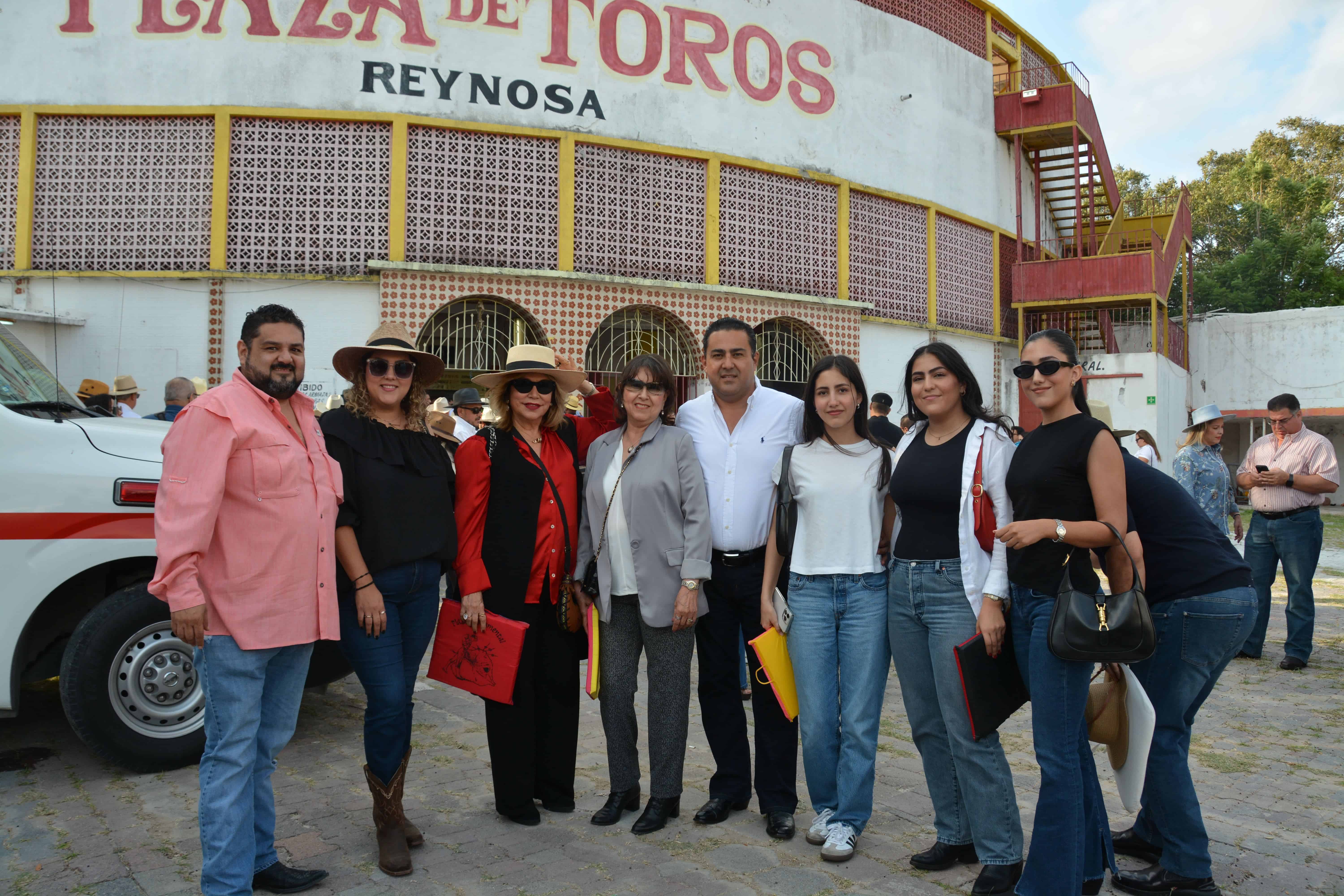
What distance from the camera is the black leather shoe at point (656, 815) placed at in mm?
3854

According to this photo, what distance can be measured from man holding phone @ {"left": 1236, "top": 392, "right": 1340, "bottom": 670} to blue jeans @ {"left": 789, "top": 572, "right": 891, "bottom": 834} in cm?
478

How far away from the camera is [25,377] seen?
4883 mm

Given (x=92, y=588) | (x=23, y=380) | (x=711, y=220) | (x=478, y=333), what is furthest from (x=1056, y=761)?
(x=711, y=220)

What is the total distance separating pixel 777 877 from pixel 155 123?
15736mm

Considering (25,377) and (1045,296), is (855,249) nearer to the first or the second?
(1045,296)

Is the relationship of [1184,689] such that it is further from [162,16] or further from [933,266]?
[933,266]

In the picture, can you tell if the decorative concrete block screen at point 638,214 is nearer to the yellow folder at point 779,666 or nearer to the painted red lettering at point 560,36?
the painted red lettering at point 560,36

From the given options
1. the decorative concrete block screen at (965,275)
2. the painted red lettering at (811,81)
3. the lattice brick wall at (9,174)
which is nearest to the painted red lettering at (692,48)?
the painted red lettering at (811,81)

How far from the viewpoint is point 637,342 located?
16.9 meters

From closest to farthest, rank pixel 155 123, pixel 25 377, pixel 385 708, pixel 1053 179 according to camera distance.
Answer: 1. pixel 385 708
2. pixel 25 377
3. pixel 155 123
4. pixel 1053 179

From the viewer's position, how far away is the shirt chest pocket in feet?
10.3

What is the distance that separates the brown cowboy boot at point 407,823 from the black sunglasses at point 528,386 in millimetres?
1559

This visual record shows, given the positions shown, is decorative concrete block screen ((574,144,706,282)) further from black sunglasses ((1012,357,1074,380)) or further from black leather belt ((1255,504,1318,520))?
black sunglasses ((1012,357,1074,380))

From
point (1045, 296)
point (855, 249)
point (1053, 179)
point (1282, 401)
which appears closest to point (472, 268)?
point (855, 249)
